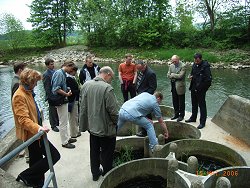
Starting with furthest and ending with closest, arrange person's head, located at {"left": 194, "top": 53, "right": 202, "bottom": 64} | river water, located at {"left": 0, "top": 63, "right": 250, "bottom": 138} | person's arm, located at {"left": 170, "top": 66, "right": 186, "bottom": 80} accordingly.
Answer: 1. river water, located at {"left": 0, "top": 63, "right": 250, "bottom": 138}
2. person's arm, located at {"left": 170, "top": 66, "right": 186, "bottom": 80}
3. person's head, located at {"left": 194, "top": 53, "right": 202, "bottom": 64}

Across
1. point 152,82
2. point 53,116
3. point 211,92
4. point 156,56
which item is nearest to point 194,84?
point 152,82

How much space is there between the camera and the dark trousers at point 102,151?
151 inches

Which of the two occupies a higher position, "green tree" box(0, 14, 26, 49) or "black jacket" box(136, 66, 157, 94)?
"green tree" box(0, 14, 26, 49)

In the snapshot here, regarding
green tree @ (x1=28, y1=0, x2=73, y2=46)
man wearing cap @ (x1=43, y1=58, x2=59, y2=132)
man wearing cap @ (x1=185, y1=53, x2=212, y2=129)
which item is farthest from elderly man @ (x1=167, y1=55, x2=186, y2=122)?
green tree @ (x1=28, y1=0, x2=73, y2=46)

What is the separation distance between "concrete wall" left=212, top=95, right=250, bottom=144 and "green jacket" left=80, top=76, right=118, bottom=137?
304 centimetres

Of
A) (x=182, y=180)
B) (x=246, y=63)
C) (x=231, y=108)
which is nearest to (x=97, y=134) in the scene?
(x=182, y=180)

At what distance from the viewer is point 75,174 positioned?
429cm

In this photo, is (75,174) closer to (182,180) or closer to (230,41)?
(182,180)

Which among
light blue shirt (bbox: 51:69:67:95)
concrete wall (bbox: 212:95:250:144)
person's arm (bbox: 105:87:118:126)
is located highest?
light blue shirt (bbox: 51:69:67:95)

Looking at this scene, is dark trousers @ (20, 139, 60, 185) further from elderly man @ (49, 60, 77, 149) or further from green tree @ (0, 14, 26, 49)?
green tree @ (0, 14, 26, 49)

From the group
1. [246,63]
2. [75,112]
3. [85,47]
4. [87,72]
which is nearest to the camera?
[75,112]

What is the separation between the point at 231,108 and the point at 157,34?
23.3 m

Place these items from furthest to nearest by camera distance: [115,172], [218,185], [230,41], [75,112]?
[230,41] → [75,112] → [115,172] → [218,185]

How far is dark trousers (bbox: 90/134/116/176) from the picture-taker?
3.84 meters
